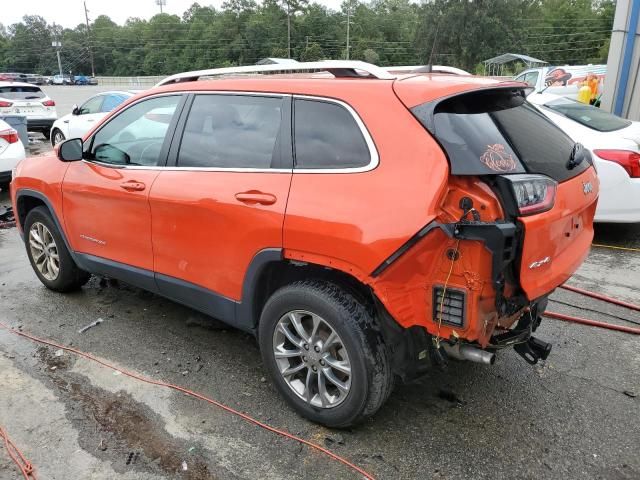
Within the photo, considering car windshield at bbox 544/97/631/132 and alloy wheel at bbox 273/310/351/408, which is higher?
car windshield at bbox 544/97/631/132

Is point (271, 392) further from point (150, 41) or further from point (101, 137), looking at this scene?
point (150, 41)

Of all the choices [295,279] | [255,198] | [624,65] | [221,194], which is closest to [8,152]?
[221,194]

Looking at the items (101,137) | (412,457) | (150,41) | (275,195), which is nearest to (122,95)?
(101,137)

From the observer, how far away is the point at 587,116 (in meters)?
6.34

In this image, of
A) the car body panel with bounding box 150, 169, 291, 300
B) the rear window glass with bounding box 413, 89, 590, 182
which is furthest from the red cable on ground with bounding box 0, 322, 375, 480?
the rear window glass with bounding box 413, 89, 590, 182

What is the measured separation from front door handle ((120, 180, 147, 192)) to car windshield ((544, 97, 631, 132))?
508 cm

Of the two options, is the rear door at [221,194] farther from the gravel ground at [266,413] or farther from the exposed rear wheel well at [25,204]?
the exposed rear wheel well at [25,204]

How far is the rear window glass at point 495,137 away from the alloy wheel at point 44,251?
11.7ft

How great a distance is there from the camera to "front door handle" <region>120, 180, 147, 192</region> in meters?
3.51

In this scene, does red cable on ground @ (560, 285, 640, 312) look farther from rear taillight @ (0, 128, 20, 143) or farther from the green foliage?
the green foliage

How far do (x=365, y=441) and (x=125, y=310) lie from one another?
8.31ft

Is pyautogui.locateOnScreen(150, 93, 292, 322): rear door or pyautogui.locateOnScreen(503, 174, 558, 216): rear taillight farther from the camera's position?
pyautogui.locateOnScreen(150, 93, 292, 322): rear door

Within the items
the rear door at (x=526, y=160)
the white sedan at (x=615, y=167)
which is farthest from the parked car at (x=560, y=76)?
the rear door at (x=526, y=160)

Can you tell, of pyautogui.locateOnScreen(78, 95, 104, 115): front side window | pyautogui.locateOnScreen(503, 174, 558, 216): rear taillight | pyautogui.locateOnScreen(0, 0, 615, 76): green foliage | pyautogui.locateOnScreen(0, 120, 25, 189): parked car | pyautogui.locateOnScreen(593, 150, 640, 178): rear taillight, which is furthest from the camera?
pyautogui.locateOnScreen(0, 0, 615, 76): green foliage
